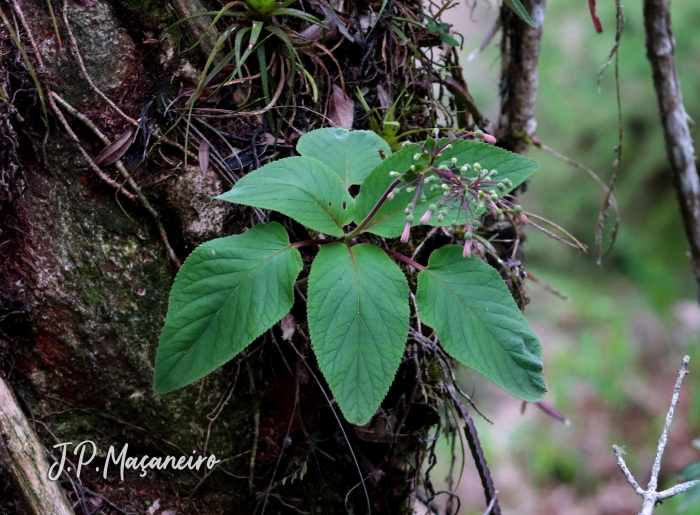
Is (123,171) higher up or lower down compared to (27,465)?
higher up

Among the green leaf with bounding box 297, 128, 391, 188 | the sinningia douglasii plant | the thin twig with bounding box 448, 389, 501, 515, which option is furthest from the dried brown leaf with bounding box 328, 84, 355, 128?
the thin twig with bounding box 448, 389, 501, 515

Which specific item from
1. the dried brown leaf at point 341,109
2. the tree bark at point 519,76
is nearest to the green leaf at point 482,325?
the dried brown leaf at point 341,109

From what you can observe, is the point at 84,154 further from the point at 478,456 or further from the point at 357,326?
the point at 478,456

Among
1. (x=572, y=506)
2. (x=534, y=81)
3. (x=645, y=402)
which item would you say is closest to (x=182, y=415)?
(x=534, y=81)

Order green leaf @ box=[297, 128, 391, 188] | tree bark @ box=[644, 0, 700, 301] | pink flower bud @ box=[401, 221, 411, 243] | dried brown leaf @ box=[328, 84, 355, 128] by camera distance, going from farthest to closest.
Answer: tree bark @ box=[644, 0, 700, 301]
dried brown leaf @ box=[328, 84, 355, 128]
green leaf @ box=[297, 128, 391, 188]
pink flower bud @ box=[401, 221, 411, 243]

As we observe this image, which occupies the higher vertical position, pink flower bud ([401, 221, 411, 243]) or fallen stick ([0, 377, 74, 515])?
pink flower bud ([401, 221, 411, 243])

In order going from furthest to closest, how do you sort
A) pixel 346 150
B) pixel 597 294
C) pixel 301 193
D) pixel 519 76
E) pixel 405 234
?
pixel 597 294
pixel 519 76
pixel 346 150
pixel 301 193
pixel 405 234

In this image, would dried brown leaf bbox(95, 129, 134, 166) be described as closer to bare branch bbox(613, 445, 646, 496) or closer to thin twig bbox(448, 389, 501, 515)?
thin twig bbox(448, 389, 501, 515)

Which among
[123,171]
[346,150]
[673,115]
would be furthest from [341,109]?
[673,115]
